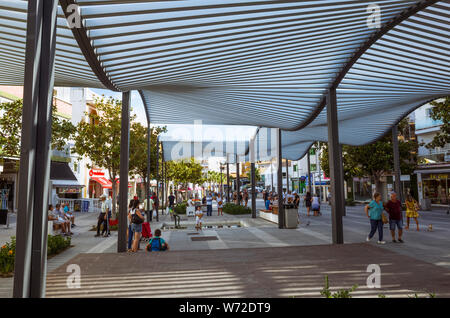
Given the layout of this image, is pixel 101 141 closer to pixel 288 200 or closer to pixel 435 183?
pixel 288 200

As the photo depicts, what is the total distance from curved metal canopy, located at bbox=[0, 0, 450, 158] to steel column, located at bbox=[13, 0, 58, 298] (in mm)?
1961

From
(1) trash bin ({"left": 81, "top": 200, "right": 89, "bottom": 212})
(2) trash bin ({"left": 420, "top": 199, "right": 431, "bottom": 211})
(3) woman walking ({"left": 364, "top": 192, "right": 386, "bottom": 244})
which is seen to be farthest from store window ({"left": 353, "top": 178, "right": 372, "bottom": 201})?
(3) woman walking ({"left": 364, "top": 192, "right": 386, "bottom": 244})

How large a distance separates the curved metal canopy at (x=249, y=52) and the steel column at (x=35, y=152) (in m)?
1.96

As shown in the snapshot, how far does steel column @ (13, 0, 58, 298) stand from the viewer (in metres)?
3.86

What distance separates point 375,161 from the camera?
1247 inches

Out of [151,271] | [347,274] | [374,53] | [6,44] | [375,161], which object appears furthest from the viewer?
[375,161]

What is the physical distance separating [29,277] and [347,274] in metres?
5.57

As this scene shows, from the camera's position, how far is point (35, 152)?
4055mm

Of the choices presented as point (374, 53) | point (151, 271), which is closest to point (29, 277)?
point (151, 271)

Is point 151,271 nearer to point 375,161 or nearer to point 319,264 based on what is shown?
point 319,264

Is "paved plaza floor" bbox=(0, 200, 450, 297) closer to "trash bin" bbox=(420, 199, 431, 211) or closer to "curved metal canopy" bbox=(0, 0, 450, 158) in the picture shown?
→ "curved metal canopy" bbox=(0, 0, 450, 158)

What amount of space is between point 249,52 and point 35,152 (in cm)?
625

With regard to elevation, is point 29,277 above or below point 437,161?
below

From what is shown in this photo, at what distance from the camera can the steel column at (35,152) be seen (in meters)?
3.86
